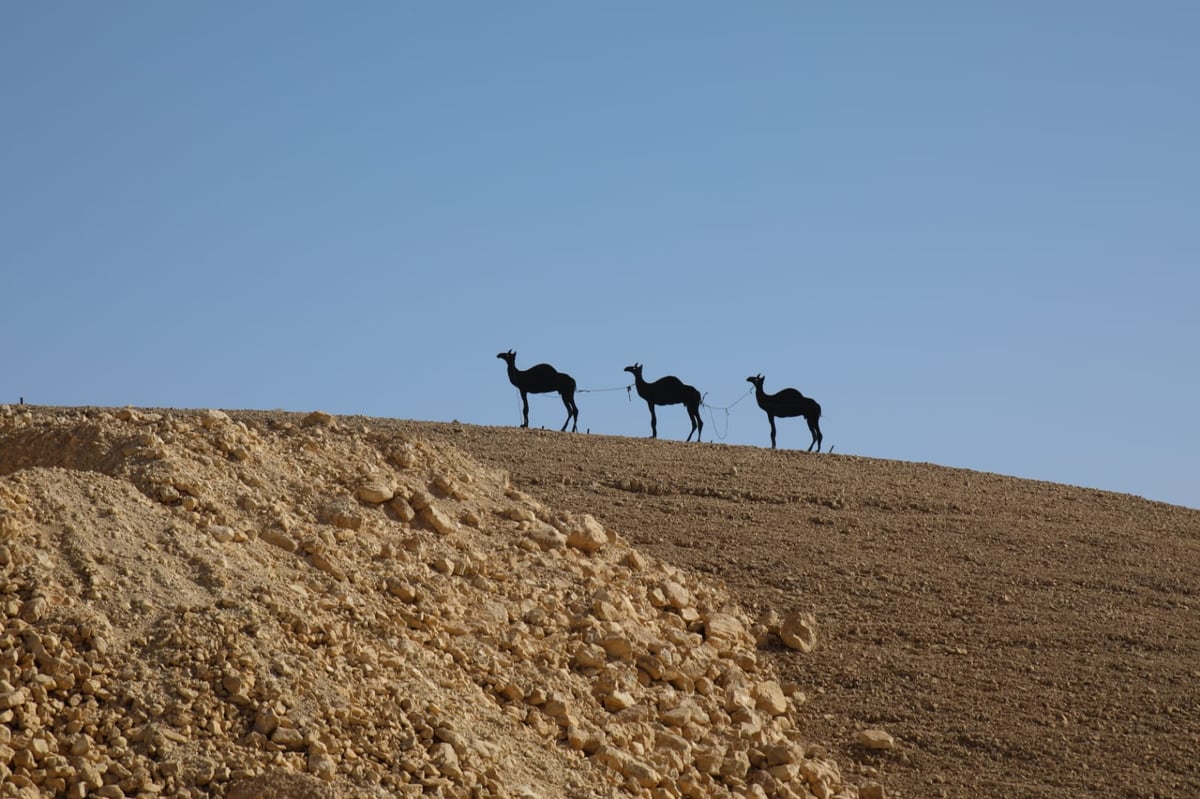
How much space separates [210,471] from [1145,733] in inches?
340

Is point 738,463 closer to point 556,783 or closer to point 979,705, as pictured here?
point 979,705

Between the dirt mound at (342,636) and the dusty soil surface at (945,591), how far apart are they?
28.0 inches

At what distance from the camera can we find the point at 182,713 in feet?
32.4

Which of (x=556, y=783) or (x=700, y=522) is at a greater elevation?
(x=700, y=522)

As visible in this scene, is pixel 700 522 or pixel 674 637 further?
pixel 700 522

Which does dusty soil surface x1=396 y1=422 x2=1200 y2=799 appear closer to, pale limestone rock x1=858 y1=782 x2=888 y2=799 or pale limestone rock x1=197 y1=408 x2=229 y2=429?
pale limestone rock x1=858 y1=782 x2=888 y2=799

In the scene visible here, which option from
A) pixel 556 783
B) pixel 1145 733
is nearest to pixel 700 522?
pixel 1145 733

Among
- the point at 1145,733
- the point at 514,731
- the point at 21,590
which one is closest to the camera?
the point at 21,590

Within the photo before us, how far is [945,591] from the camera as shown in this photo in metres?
16.2

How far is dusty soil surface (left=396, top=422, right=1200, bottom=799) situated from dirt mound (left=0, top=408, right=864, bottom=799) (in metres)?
0.71

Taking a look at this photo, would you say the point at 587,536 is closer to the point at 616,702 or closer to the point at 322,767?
the point at 616,702

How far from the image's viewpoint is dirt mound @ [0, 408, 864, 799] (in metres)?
9.83

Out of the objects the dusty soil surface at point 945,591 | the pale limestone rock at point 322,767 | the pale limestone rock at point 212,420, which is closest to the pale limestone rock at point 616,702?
the dusty soil surface at point 945,591

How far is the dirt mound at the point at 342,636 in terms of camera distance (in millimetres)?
9828
